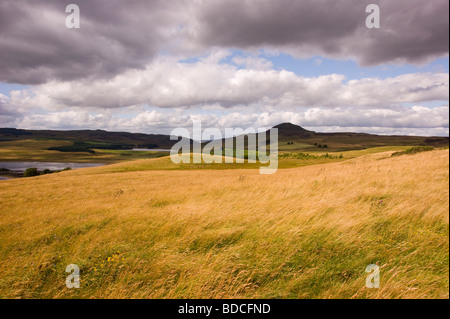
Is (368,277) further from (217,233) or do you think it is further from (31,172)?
(31,172)

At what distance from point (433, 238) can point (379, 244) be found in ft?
3.70

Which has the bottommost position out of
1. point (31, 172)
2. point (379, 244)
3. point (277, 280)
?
point (31, 172)

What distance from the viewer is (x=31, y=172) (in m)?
77.1

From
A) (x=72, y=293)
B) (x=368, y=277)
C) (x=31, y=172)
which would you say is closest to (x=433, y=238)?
(x=368, y=277)

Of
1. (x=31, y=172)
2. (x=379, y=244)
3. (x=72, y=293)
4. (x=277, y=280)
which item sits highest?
(x=379, y=244)

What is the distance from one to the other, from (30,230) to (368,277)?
942 cm

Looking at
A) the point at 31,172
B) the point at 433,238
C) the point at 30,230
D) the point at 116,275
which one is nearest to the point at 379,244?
the point at 433,238

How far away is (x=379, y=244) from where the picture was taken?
464cm

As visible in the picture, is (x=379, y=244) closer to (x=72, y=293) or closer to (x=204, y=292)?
(x=204, y=292)

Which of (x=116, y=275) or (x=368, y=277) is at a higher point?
(x=368, y=277)

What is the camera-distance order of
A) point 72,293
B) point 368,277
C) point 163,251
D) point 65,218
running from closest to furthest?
1. point 368,277
2. point 72,293
3. point 163,251
4. point 65,218

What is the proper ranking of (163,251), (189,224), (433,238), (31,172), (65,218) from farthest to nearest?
(31,172), (65,218), (189,224), (163,251), (433,238)

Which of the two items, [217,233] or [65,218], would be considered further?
[65,218]
